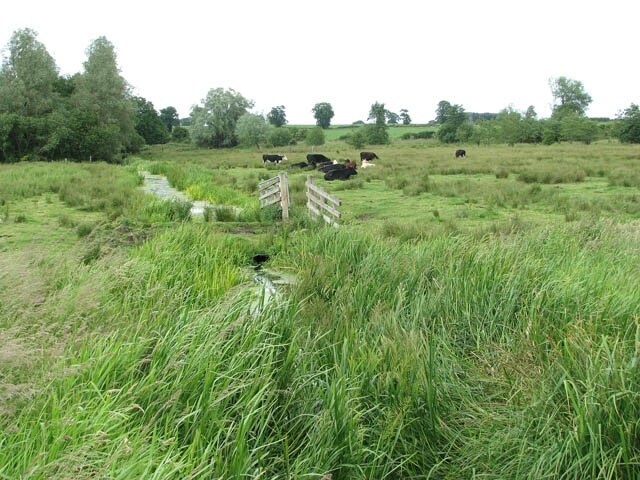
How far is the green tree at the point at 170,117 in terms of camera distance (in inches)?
4978

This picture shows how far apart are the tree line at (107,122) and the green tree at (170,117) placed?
37.4 meters

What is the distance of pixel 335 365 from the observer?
4.26 metres

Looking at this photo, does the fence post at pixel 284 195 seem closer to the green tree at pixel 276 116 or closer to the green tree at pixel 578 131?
the green tree at pixel 578 131

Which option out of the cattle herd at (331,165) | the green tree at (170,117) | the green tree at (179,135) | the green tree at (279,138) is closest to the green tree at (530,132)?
the green tree at (279,138)

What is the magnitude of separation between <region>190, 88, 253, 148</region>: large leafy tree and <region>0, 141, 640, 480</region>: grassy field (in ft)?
246

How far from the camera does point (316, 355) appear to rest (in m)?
4.77

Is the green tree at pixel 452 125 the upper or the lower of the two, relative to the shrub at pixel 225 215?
lower

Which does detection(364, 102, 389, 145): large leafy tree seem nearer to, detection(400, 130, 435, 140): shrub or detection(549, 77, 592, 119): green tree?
detection(400, 130, 435, 140): shrub

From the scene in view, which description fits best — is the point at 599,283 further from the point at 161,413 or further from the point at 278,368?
the point at 161,413

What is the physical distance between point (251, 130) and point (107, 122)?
78.7ft

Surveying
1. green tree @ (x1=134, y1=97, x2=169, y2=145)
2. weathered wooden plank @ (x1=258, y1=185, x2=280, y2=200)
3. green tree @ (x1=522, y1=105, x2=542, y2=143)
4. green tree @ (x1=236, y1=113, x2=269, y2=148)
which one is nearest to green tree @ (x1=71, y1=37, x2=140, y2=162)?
green tree @ (x1=236, y1=113, x2=269, y2=148)

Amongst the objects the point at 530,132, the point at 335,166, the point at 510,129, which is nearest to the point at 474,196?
the point at 335,166

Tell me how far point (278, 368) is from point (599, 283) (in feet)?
11.5

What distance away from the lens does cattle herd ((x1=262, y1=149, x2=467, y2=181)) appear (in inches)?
934
